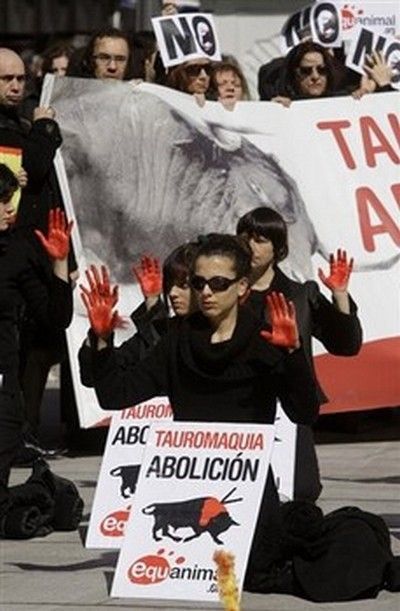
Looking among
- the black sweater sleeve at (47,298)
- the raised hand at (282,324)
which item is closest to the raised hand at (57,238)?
the black sweater sleeve at (47,298)

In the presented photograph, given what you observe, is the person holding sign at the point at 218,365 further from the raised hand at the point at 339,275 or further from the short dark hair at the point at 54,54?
the short dark hair at the point at 54,54

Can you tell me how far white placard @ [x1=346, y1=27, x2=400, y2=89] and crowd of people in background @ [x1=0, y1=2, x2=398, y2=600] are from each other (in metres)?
1.59

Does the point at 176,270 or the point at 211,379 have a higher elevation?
the point at 211,379

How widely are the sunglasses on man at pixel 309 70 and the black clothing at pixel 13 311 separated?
3509mm

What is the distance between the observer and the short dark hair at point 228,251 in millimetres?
8422

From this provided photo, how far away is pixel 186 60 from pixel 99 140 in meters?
0.81

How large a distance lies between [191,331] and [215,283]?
0.35 meters

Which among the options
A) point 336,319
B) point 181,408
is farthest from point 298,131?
point 181,408

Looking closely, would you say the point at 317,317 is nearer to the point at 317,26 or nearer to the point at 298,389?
the point at 298,389

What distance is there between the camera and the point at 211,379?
857cm

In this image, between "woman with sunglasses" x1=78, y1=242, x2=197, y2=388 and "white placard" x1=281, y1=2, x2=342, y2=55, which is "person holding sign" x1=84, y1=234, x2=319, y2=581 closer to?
"woman with sunglasses" x1=78, y1=242, x2=197, y2=388

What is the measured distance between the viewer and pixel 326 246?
13.2m

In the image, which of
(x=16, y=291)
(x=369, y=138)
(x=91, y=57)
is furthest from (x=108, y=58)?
(x=16, y=291)

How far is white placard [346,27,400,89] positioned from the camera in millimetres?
13578
